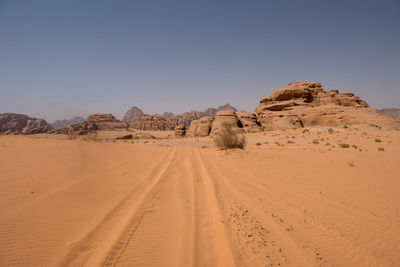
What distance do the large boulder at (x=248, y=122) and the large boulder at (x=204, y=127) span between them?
5.65 metres

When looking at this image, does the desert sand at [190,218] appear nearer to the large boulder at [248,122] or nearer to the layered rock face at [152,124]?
the large boulder at [248,122]

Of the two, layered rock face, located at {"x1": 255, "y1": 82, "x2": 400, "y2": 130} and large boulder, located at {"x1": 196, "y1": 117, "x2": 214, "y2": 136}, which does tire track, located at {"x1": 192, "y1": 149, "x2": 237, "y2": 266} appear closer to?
layered rock face, located at {"x1": 255, "y1": 82, "x2": 400, "y2": 130}

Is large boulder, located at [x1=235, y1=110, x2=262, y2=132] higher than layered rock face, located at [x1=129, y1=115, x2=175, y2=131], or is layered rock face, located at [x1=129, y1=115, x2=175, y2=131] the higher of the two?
layered rock face, located at [x1=129, y1=115, x2=175, y2=131]

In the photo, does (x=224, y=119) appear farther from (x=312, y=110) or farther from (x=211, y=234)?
(x=211, y=234)

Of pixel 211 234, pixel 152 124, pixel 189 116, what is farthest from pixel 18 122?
pixel 211 234

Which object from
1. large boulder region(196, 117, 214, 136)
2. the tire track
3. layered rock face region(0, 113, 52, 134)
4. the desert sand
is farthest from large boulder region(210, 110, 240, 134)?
layered rock face region(0, 113, 52, 134)

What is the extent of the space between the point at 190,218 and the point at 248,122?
30123 mm

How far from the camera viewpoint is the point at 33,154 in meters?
6.20

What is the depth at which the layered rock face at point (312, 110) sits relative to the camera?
26.0m

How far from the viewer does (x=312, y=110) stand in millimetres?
29328

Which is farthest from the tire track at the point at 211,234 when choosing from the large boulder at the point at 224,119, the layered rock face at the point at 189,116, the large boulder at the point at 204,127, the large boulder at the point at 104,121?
the layered rock face at the point at 189,116

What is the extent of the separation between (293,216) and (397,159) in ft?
28.6

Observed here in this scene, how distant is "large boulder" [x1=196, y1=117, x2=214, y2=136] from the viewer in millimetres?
33000

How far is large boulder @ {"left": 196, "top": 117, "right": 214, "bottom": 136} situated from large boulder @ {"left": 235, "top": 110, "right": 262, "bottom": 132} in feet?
18.5
